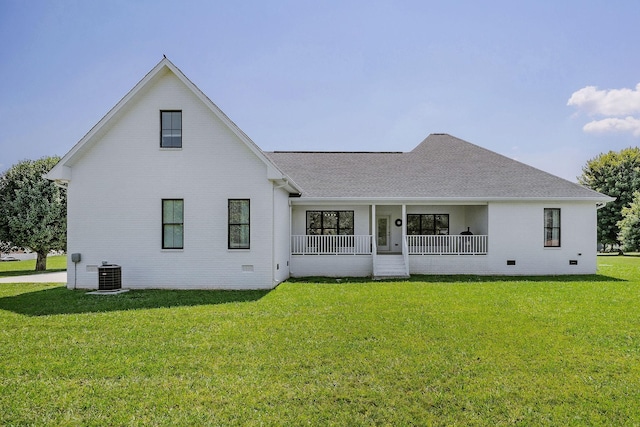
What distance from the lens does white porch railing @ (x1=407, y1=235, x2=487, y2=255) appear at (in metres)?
17.9

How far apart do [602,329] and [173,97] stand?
1296cm

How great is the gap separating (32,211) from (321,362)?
72.5ft

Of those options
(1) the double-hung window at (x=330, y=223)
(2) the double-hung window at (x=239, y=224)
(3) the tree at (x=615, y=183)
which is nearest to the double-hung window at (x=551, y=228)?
(1) the double-hung window at (x=330, y=223)

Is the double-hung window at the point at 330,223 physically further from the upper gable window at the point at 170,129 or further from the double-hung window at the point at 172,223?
the upper gable window at the point at 170,129

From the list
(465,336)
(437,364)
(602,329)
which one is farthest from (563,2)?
(437,364)

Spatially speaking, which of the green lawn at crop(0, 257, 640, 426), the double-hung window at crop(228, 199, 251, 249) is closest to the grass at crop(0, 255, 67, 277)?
the green lawn at crop(0, 257, 640, 426)

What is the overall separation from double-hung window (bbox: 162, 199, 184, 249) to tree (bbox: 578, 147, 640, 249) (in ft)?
143

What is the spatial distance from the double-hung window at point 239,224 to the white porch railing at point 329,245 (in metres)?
4.10

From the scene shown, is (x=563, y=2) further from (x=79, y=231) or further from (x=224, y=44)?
(x=79, y=231)

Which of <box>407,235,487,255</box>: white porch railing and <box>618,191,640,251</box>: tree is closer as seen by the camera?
<box>407,235,487,255</box>: white porch railing

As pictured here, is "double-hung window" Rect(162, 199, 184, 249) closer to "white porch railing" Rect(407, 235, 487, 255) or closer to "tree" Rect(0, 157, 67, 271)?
"white porch railing" Rect(407, 235, 487, 255)

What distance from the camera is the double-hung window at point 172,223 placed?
13906 millimetres

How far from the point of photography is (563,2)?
41.8ft

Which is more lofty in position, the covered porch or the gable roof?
the gable roof
